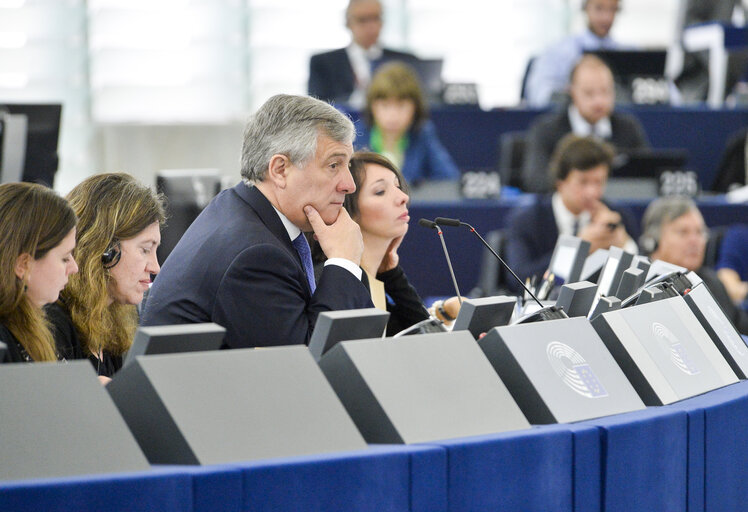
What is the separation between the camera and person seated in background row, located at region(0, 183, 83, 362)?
1.92m

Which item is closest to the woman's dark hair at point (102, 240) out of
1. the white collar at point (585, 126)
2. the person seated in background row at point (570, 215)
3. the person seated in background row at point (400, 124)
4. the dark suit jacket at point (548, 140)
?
the person seated in background row at point (570, 215)

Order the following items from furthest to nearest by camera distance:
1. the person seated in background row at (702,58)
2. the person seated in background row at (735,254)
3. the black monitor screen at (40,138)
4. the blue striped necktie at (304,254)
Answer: the person seated in background row at (702,58), the person seated in background row at (735,254), the black monitor screen at (40,138), the blue striped necktie at (304,254)

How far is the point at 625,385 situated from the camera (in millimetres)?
2035

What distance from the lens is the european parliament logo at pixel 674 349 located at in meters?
2.21

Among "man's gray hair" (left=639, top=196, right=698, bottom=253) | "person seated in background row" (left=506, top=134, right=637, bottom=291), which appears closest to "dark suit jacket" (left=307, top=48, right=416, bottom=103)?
"person seated in background row" (left=506, top=134, right=637, bottom=291)

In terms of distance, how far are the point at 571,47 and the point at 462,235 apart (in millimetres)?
2001

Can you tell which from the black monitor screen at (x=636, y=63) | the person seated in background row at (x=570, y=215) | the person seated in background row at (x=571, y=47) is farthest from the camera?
the person seated in background row at (x=571, y=47)

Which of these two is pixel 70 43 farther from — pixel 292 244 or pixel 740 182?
pixel 292 244

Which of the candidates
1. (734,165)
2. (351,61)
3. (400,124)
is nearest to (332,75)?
(351,61)

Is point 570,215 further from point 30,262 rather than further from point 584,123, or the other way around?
point 30,262

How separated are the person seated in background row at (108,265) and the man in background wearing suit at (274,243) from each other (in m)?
0.06

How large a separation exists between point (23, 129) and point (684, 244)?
2.72 m

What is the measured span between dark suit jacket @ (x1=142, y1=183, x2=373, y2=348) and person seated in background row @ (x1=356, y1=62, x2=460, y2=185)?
3352mm

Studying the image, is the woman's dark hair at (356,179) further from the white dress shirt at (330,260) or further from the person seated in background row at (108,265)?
the person seated in background row at (108,265)
